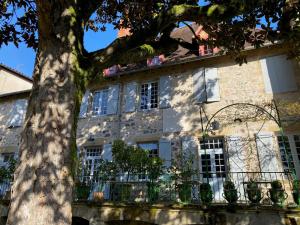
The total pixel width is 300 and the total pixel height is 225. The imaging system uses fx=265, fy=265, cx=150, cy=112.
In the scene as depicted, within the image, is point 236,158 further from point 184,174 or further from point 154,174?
point 154,174

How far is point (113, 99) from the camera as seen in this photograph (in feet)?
38.0

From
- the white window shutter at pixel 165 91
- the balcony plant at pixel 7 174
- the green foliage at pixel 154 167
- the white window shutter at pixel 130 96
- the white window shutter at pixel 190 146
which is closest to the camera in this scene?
the green foliage at pixel 154 167

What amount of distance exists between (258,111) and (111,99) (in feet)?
19.7

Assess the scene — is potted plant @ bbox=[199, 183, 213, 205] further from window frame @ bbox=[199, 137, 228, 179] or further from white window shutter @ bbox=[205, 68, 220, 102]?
white window shutter @ bbox=[205, 68, 220, 102]

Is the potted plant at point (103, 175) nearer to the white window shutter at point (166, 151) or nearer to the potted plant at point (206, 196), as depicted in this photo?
the white window shutter at point (166, 151)

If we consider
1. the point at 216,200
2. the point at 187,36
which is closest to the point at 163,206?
the point at 216,200

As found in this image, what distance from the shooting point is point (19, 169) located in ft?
9.01

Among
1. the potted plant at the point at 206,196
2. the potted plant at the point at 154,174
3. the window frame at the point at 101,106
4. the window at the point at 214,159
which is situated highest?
the window frame at the point at 101,106

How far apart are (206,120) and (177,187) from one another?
298 centimetres

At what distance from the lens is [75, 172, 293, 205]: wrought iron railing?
790 cm

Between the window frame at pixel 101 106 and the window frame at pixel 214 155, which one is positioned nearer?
the window frame at pixel 214 155

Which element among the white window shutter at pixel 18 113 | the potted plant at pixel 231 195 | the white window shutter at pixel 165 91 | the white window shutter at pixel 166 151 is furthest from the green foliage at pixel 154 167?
the white window shutter at pixel 18 113

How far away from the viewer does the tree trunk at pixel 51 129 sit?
2584 millimetres

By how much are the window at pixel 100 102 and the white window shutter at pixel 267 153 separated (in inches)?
258
